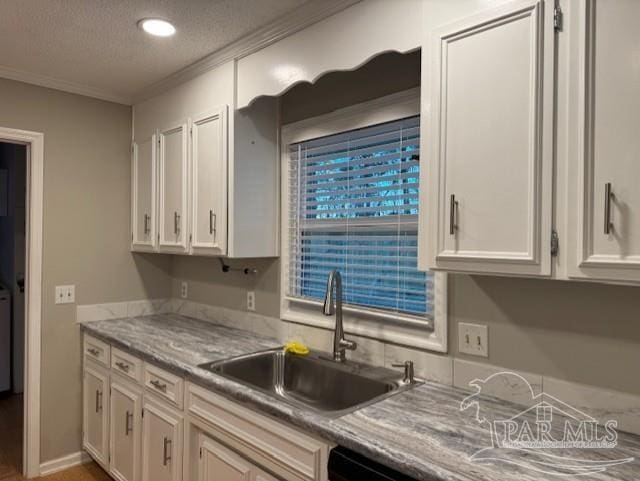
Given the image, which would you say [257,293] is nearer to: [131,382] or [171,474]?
[131,382]

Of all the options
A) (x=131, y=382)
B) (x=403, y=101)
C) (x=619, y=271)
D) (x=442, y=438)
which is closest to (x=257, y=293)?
(x=131, y=382)

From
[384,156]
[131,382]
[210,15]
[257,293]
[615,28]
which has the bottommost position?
[131,382]

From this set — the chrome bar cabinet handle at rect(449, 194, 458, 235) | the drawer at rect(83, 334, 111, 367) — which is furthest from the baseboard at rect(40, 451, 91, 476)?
the chrome bar cabinet handle at rect(449, 194, 458, 235)

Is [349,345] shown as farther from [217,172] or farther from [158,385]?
[217,172]

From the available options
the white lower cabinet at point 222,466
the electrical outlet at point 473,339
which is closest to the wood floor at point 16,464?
the white lower cabinet at point 222,466

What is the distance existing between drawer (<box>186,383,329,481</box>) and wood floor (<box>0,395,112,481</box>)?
4.62ft

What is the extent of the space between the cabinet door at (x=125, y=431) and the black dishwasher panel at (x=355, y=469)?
1411 mm

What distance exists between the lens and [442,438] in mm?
1260

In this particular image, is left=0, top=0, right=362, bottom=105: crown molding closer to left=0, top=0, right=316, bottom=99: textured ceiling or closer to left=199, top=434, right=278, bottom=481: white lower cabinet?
left=0, top=0, right=316, bottom=99: textured ceiling

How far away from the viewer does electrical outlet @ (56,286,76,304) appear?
281 centimetres

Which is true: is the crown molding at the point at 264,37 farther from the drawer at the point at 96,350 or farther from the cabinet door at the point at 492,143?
the drawer at the point at 96,350

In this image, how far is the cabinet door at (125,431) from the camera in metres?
2.33

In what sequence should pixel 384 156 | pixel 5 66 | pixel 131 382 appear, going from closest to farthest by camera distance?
pixel 384 156, pixel 131 382, pixel 5 66

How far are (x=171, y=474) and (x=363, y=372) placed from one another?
1.01 m
